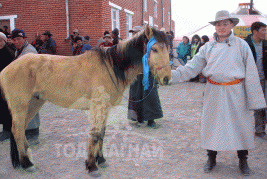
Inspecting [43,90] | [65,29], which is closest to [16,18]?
[65,29]

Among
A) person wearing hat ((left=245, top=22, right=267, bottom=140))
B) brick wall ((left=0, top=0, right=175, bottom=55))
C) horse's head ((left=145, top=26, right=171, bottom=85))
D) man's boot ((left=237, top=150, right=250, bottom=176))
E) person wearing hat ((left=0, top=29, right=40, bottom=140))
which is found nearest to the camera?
horse's head ((left=145, top=26, right=171, bottom=85))

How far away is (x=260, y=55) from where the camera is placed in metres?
4.34

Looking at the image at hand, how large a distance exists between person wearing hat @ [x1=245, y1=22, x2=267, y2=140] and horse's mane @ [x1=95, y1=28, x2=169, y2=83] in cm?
239

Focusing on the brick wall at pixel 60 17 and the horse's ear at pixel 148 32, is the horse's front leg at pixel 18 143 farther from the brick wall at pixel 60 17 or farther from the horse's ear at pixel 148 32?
the brick wall at pixel 60 17

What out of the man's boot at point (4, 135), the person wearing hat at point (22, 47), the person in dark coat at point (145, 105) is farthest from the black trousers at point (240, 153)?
the man's boot at point (4, 135)

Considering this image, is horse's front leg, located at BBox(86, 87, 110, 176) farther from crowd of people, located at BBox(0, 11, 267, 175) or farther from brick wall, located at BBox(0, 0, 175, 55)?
brick wall, located at BBox(0, 0, 175, 55)

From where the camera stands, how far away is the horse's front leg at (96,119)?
9.73ft

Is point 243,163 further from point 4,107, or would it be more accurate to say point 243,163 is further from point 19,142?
point 4,107

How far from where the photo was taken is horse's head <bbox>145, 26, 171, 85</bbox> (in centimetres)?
275

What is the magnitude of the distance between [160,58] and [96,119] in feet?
3.58

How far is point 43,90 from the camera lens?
314cm

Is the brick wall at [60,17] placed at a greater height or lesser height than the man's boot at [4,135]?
greater

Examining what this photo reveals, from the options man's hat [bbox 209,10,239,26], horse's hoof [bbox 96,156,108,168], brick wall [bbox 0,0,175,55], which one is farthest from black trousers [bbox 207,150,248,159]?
brick wall [bbox 0,0,175,55]

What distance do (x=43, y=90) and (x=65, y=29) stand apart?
916 centimetres
